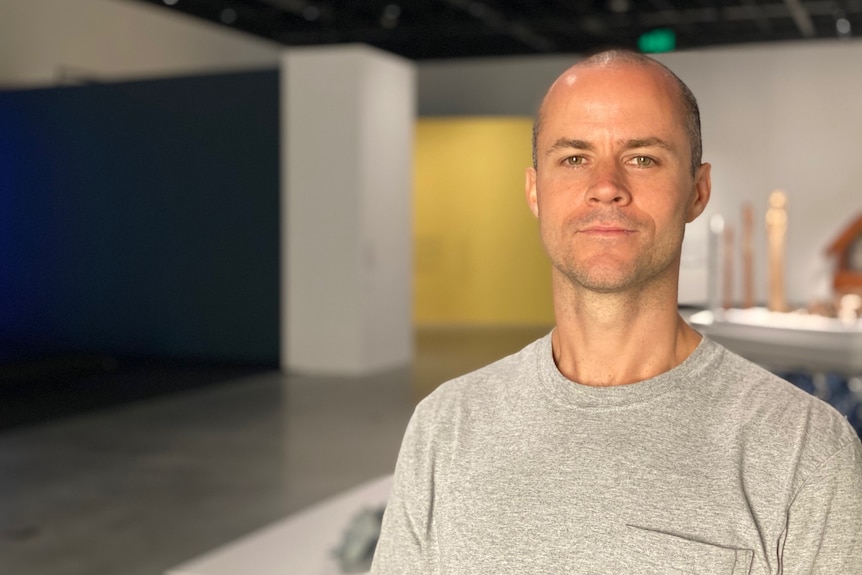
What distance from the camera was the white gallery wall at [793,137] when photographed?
14438mm

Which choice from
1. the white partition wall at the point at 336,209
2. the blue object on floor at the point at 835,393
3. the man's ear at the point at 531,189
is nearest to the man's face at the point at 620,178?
the man's ear at the point at 531,189

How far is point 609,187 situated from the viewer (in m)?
1.25

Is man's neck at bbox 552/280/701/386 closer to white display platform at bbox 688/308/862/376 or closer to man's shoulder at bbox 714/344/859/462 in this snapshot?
man's shoulder at bbox 714/344/859/462

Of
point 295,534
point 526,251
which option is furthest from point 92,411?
point 526,251

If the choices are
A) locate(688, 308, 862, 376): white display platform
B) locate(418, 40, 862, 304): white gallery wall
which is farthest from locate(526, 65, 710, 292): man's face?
locate(418, 40, 862, 304): white gallery wall

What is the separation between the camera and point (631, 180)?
1269 millimetres

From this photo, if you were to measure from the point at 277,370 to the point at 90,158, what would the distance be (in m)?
3.05

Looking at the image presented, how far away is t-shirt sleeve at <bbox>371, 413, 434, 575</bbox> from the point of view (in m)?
1.36

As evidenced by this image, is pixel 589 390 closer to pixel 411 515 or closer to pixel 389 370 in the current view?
pixel 411 515

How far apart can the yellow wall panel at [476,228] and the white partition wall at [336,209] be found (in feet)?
14.5

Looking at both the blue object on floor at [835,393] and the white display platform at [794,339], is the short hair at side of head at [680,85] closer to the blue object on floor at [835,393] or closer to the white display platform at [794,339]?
the blue object on floor at [835,393]

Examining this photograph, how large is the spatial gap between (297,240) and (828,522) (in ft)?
29.3

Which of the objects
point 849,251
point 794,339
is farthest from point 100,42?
point 849,251

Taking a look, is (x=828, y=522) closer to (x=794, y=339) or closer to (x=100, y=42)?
A: (x=794, y=339)
